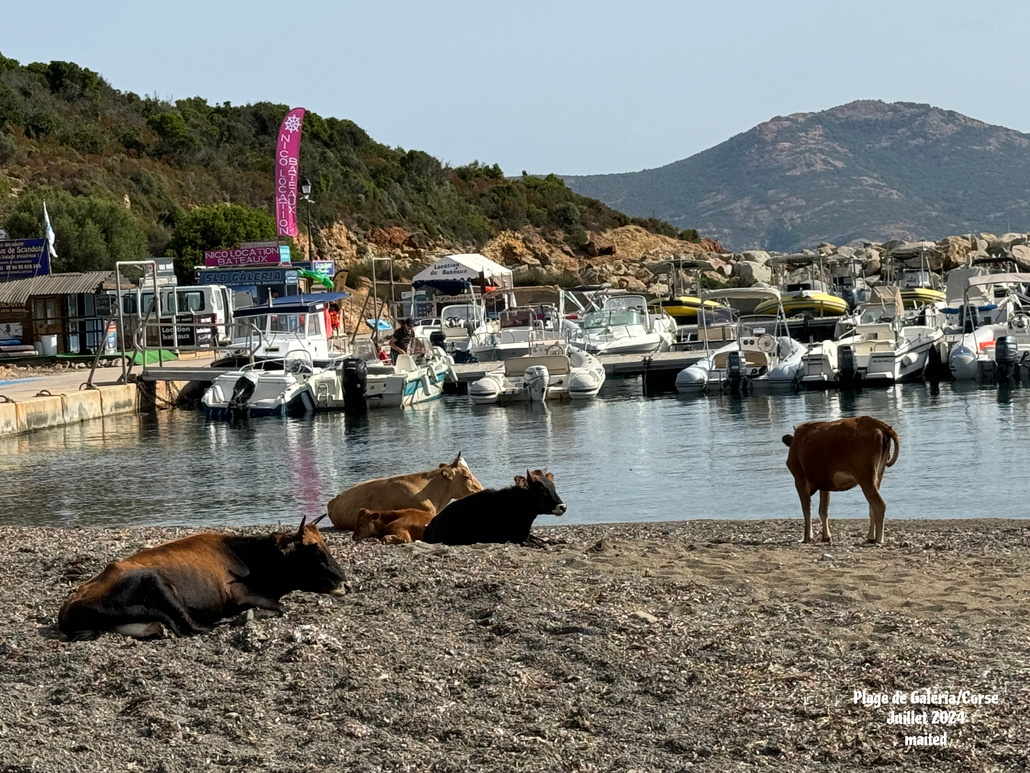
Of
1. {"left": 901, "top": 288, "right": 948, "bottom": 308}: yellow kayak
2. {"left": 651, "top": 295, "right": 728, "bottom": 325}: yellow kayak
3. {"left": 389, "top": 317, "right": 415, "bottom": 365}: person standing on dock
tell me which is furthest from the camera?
{"left": 651, "top": 295, "right": 728, "bottom": 325}: yellow kayak

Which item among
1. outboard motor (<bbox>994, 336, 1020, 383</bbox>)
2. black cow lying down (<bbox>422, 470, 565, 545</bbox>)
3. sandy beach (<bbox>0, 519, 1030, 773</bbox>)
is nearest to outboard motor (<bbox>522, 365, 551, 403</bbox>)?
outboard motor (<bbox>994, 336, 1020, 383</bbox>)

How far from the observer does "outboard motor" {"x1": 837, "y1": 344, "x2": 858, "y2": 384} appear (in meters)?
37.1

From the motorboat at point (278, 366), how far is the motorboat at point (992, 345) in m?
17.5

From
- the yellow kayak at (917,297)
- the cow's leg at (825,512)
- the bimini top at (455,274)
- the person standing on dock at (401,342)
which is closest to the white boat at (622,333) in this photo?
the person standing on dock at (401,342)

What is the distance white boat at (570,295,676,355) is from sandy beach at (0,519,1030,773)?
33934 millimetres

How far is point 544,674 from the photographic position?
7242 millimetres

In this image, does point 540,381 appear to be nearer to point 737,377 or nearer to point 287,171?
point 737,377

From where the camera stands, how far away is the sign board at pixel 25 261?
48.3 meters

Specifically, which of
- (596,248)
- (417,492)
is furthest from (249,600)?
(596,248)

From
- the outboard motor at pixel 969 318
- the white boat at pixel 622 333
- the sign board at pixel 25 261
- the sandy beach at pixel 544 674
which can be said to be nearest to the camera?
the sandy beach at pixel 544 674

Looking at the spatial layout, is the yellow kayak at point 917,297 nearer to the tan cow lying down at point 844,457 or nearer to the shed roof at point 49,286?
the shed roof at point 49,286

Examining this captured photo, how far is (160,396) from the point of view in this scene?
130 ft

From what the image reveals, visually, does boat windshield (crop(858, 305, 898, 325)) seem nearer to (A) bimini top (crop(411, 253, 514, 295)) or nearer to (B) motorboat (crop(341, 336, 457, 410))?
(B) motorboat (crop(341, 336, 457, 410))

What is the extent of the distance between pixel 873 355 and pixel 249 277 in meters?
24.8
